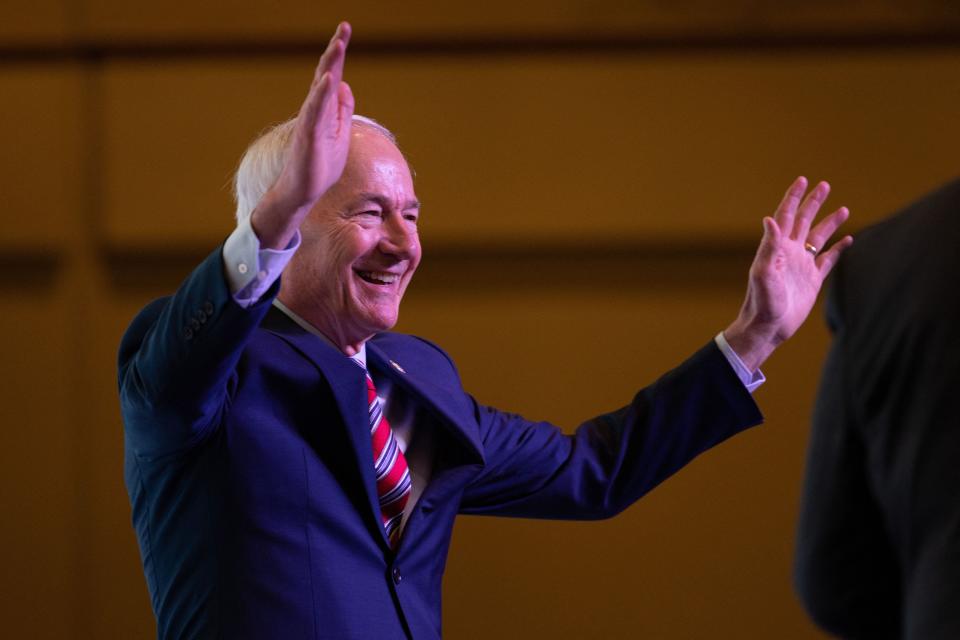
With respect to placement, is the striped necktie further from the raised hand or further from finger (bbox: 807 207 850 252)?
finger (bbox: 807 207 850 252)

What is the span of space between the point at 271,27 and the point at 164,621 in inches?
50.6

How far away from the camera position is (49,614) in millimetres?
2287

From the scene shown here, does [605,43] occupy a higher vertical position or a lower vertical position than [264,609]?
higher

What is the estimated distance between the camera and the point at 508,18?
7.34ft

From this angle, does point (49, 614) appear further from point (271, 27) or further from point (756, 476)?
point (756, 476)

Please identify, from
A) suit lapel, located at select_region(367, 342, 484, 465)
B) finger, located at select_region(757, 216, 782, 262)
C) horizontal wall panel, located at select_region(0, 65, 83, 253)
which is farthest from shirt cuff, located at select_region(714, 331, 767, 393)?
horizontal wall panel, located at select_region(0, 65, 83, 253)

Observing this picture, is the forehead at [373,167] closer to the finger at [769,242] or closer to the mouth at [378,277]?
the mouth at [378,277]

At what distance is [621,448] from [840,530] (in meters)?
0.83

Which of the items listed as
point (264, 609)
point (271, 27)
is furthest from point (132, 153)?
point (264, 609)

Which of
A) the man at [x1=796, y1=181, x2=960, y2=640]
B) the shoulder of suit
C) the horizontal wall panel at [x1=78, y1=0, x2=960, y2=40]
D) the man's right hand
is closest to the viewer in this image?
the man at [x1=796, y1=181, x2=960, y2=640]

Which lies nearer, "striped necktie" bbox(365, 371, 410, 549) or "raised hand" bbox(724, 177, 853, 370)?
"striped necktie" bbox(365, 371, 410, 549)

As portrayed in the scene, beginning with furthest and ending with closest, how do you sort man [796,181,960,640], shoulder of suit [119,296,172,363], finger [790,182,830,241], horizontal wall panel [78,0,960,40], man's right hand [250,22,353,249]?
horizontal wall panel [78,0,960,40]
finger [790,182,830,241]
shoulder of suit [119,296,172,363]
man's right hand [250,22,353,249]
man [796,181,960,640]

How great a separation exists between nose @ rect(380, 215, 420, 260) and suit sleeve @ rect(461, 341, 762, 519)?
0.25 metres

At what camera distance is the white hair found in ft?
4.84
